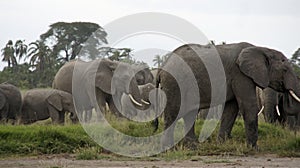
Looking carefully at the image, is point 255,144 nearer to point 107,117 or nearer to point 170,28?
point 170,28

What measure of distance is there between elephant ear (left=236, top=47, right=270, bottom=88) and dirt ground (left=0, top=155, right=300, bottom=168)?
1701 millimetres

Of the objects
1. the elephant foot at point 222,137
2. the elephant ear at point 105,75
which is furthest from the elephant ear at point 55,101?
the elephant foot at point 222,137

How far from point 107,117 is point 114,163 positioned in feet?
16.5

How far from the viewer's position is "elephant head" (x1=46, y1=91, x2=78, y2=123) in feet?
54.3

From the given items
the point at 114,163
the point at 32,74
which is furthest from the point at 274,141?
the point at 32,74

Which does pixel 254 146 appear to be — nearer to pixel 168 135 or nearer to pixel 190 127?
pixel 190 127

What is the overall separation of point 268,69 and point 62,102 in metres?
7.22

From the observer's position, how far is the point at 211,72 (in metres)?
10.9

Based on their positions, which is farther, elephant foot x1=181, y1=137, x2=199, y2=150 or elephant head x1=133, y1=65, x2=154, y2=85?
elephant head x1=133, y1=65, x2=154, y2=85

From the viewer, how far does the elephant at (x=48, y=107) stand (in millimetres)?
16547

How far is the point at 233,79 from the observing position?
35.6ft

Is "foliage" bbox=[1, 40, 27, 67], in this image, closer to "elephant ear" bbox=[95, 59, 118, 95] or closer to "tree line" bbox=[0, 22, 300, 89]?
"tree line" bbox=[0, 22, 300, 89]

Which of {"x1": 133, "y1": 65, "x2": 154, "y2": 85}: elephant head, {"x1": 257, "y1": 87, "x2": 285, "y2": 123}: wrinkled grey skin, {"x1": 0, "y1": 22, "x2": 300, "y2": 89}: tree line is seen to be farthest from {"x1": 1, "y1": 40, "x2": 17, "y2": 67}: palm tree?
{"x1": 257, "y1": 87, "x2": 285, "y2": 123}: wrinkled grey skin

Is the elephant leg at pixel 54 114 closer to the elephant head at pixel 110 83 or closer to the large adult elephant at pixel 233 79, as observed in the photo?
the elephant head at pixel 110 83
